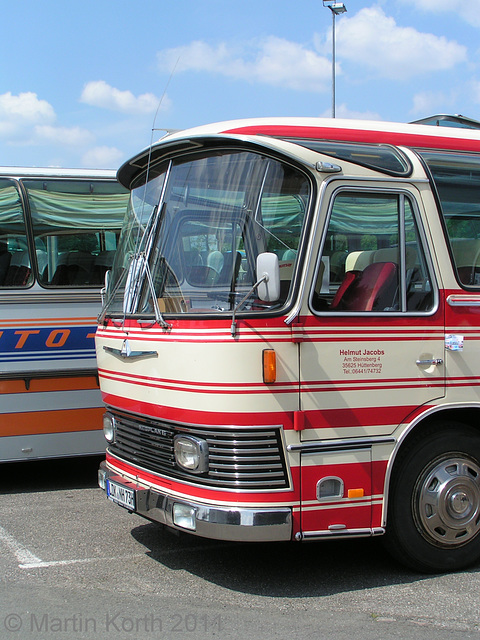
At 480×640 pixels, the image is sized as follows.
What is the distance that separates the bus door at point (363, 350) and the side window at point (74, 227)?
3775 mm

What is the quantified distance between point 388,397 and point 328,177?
4.98 ft

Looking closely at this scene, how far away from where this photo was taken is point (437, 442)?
534 centimetres

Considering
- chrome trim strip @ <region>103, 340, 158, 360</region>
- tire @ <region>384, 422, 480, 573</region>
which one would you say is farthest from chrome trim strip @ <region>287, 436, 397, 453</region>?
chrome trim strip @ <region>103, 340, 158, 360</region>

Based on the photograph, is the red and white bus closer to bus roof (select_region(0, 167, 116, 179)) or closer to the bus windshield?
the bus windshield

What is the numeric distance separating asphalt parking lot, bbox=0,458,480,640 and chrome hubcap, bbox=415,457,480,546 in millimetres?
322

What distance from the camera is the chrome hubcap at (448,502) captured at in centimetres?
529

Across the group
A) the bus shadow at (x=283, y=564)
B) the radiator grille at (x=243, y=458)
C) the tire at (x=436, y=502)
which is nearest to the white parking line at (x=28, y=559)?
the bus shadow at (x=283, y=564)

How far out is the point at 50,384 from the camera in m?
7.87

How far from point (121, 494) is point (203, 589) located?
0.93 metres

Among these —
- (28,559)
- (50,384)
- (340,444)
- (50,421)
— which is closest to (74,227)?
(50,384)

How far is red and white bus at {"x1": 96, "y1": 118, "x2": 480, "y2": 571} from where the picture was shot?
4820mm

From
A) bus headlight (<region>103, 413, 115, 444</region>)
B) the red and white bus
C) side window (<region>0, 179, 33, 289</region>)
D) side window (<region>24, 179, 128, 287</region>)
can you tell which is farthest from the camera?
side window (<region>24, 179, 128, 287</region>)

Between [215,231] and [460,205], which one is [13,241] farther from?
[460,205]

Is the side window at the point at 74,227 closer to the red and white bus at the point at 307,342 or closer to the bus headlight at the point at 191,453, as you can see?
the red and white bus at the point at 307,342
